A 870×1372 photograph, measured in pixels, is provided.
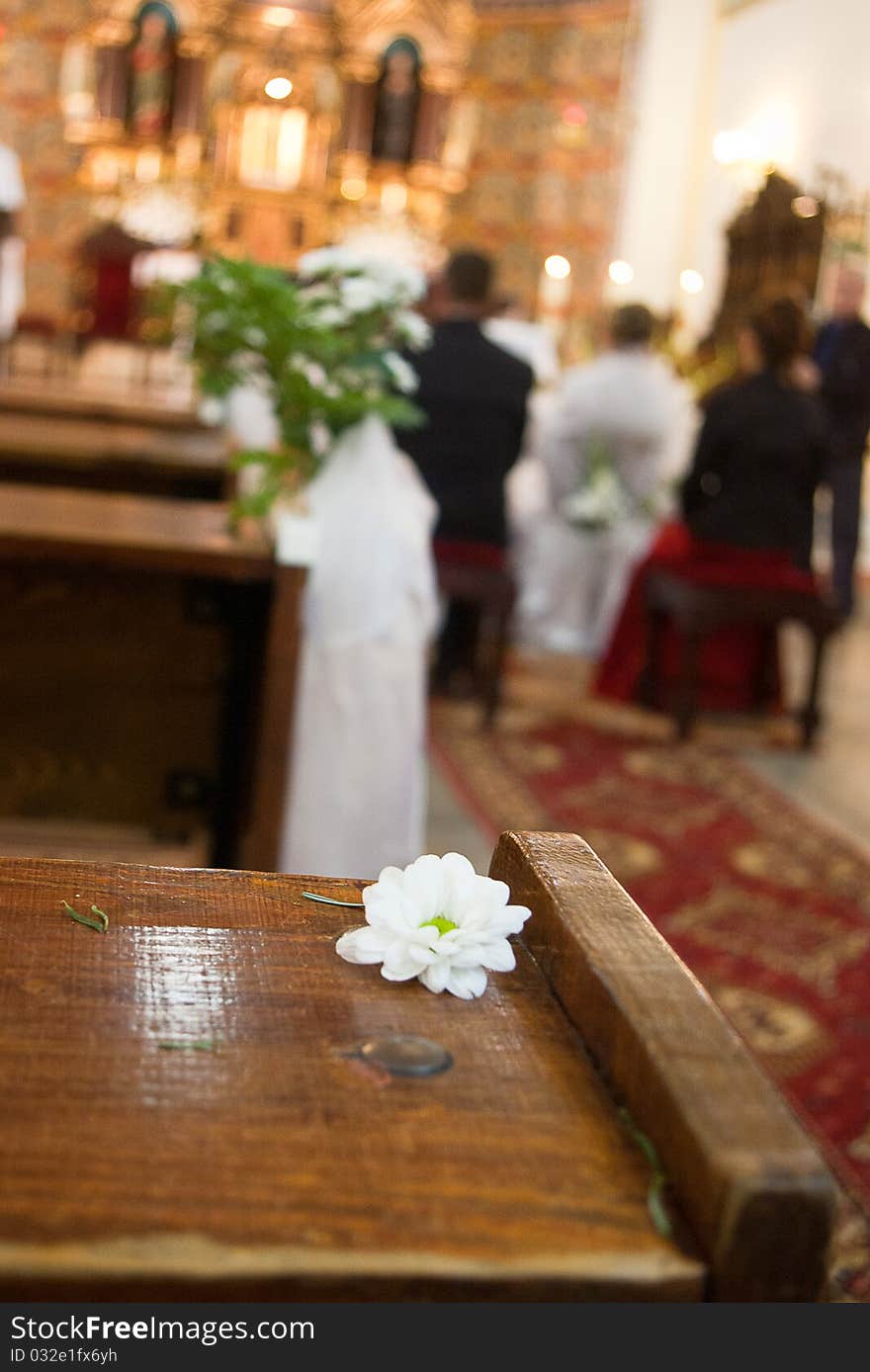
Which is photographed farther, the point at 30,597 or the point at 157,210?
the point at 157,210

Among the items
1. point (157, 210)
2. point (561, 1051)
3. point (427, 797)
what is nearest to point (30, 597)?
point (427, 797)

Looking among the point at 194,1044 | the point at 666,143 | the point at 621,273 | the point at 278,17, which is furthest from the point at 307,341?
the point at 278,17

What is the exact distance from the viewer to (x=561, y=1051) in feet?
2.58

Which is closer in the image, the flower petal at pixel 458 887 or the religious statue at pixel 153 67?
the flower petal at pixel 458 887

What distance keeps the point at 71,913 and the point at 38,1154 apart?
0.78 ft

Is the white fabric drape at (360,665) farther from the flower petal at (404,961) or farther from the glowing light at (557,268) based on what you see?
the glowing light at (557,268)

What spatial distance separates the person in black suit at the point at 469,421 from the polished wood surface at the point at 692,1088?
4550mm

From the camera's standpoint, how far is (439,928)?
0.88 metres

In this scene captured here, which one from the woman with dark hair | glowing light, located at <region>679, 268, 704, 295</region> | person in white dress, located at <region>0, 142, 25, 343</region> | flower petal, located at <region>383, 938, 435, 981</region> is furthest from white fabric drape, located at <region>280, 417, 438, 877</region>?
glowing light, located at <region>679, 268, 704, 295</region>

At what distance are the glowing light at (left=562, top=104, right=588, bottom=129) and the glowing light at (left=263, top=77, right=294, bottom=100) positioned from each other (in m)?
2.71

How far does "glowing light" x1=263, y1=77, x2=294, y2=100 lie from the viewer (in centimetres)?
1460

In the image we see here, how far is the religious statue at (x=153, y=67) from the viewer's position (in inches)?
577

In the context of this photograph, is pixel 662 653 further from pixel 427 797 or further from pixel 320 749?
pixel 320 749

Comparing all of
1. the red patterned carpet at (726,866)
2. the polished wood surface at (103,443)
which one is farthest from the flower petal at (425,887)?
the polished wood surface at (103,443)
